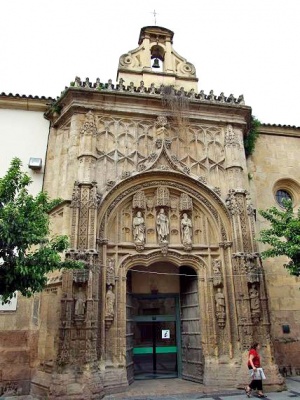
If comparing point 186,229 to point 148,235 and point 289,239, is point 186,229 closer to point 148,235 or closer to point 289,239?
point 148,235

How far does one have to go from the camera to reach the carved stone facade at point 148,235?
1063 centimetres

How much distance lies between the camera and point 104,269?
1163 cm

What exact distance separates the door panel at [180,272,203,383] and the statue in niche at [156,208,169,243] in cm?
206

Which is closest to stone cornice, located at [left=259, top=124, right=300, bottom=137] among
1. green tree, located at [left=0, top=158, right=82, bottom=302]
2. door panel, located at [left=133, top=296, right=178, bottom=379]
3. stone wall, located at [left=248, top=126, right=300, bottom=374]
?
stone wall, located at [left=248, top=126, right=300, bottom=374]

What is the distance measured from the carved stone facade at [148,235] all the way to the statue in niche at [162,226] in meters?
0.04

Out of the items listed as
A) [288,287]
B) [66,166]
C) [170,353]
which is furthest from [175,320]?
[66,166]

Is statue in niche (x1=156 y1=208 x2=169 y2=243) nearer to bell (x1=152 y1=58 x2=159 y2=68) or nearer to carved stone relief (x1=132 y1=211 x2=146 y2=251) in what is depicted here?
carved stone relief (x1=132 y1=211 x2=146 y2=251)

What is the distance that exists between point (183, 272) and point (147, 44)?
11.6 m

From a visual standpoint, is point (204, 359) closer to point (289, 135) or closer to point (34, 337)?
point (34, 337)

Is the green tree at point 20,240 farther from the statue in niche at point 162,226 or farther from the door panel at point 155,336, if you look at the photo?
the door panel at point 155,336

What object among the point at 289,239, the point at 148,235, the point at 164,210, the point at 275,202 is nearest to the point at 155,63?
the point at 164,210

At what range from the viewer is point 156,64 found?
17734 millimetres

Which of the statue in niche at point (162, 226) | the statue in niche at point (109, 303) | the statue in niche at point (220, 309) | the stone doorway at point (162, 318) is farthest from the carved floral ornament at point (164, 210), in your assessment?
the statue in niche at point (220, 309)

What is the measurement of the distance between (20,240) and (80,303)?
390cm
